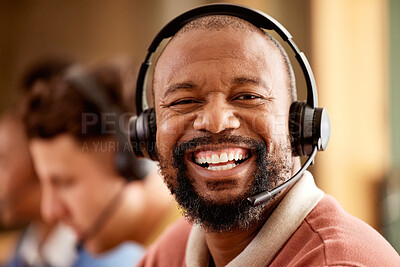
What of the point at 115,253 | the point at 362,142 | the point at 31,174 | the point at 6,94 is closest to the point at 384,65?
the point at 362,142

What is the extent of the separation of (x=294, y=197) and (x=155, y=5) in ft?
6.73

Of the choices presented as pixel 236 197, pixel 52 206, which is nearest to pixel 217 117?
pixel 236 197

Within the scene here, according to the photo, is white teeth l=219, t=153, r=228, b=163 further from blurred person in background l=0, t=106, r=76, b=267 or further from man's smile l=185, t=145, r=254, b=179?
blurred person in background l=0, t=106, r=76, b=267

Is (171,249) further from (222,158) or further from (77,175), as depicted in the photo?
(77,175)

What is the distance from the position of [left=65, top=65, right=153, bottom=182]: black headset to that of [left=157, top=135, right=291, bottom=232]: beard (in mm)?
848

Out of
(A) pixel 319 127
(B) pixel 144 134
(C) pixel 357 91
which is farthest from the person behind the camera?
(C) pixel 357 91

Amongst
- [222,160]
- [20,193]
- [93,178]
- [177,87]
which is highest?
[177,87]

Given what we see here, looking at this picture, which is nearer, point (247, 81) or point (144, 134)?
point (247, 81)

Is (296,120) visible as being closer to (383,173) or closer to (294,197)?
(294,197)

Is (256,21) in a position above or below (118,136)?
above

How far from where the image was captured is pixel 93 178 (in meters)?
1.80

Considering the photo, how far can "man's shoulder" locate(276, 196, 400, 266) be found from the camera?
0.73 m

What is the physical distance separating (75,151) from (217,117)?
108cm

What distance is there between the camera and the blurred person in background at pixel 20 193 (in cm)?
219
